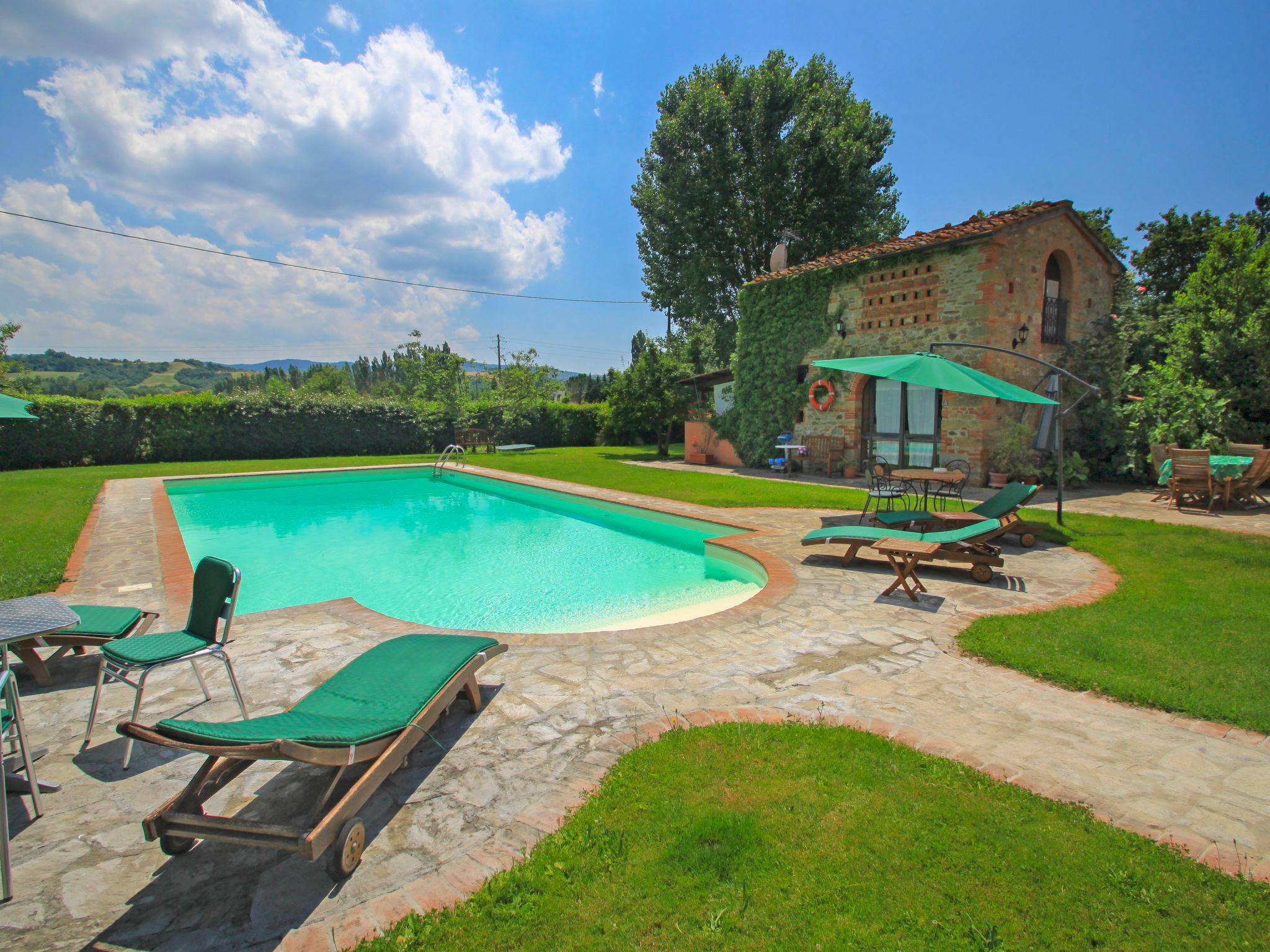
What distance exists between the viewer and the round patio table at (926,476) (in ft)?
32.4

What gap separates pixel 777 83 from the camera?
79.7ft

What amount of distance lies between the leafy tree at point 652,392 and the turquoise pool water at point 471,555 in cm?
856

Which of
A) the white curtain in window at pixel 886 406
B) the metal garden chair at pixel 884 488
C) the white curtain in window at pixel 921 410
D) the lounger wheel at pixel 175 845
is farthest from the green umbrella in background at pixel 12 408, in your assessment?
the white curtain in window at pixel 886 406

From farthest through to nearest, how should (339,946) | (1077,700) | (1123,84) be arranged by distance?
(1123,84)
(1077,700)
(339,946)

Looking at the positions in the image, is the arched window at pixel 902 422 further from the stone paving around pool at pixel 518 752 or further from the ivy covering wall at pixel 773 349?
the stone paving around pool at pixel 518 752

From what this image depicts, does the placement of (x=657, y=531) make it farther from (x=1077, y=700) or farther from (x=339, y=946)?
(x=339, y=946)

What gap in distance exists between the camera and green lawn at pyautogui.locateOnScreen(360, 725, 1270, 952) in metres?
2.15

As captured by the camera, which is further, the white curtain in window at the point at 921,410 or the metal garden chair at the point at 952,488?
the white curtain in window at the point at 921,410

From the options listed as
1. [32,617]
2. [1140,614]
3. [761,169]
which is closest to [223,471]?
[32,617]

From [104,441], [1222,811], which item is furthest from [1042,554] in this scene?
[104,441]

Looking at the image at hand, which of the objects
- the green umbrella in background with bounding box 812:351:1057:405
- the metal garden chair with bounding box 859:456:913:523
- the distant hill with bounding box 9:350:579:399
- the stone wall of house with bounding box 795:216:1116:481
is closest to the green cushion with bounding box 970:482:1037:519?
the green umbrella in background with bounding box 812:351:1057:405

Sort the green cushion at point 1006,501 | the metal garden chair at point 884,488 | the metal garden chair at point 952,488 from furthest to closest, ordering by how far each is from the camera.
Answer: the metal garden chair at point 952,488, the metal garden chair at point 884,488, the green cushion at point 1006,501

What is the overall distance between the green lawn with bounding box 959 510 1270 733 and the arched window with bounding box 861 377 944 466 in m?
7.06

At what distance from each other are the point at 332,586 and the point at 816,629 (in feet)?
21.6
